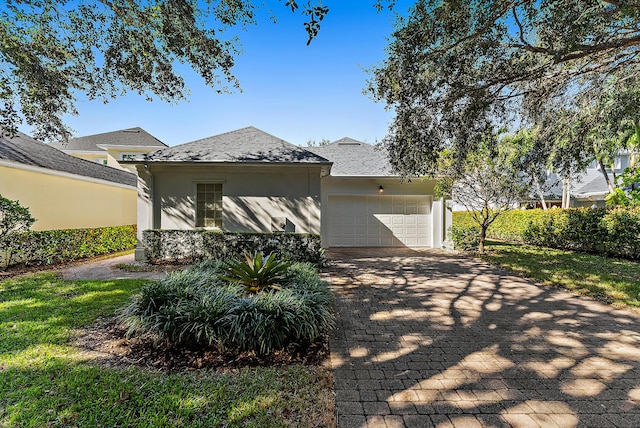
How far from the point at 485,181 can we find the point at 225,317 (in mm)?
9697

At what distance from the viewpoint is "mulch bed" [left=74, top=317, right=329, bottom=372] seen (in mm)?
3277

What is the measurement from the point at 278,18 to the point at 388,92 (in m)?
3.00


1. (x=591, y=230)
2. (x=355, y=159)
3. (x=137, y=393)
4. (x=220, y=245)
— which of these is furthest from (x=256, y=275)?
(x=591, y=230)

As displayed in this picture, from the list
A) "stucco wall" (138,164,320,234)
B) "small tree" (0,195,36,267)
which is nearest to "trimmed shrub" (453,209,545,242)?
"stucco wall" (138,164,320,234)

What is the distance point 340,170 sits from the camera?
43.0ft

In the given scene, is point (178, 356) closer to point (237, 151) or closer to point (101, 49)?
point (101, 49)

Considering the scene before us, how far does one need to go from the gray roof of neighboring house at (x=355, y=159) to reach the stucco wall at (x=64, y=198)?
1020cm

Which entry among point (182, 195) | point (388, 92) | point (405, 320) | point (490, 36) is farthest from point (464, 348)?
point (182, 195)

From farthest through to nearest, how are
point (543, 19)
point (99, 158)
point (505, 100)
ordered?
point (99, 158)
point (505, 100)
point (543, 19)

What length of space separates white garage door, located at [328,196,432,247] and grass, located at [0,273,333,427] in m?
10.2

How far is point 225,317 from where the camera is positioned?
3568 mm

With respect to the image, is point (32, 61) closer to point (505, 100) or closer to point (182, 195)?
point (182, 195)

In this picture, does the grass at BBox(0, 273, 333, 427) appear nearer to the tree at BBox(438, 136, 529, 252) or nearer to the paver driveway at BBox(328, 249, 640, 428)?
the paver driveway at BBox(328, 249, 640, 428)

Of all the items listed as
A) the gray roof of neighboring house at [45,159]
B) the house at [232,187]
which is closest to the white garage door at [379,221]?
the house at [232,187]
